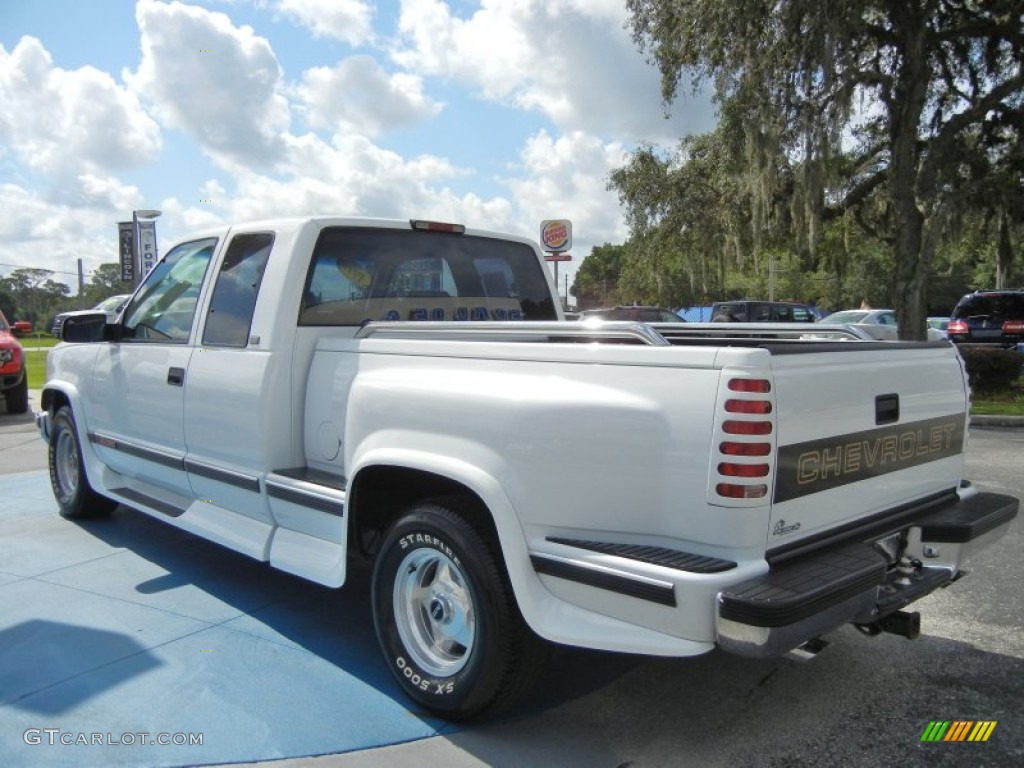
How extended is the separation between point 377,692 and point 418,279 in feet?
7.25

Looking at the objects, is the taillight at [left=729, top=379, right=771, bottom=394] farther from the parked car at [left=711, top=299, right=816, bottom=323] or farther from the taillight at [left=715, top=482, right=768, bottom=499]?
the parked car at [left=711, top=299, right=816, bottom=323]

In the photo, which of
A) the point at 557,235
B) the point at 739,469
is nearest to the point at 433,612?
the point at 739,469

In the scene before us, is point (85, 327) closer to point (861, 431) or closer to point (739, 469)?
point (739, 469)

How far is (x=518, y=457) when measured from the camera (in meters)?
2.71

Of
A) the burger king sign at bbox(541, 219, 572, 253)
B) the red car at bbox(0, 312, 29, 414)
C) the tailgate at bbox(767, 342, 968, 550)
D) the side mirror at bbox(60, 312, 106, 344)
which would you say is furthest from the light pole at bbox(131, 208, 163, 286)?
the tailgate at bbox(767, 342, 968, 550)

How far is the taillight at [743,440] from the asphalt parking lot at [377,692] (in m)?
1.11

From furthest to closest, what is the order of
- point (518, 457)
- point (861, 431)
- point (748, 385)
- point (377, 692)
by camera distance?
point (377, 692)
point (861, 431)
point (518, 457)
point (748, 385)

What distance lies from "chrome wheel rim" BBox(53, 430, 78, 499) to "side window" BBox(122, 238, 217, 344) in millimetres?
1478

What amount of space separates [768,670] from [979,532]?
1057 millimetres

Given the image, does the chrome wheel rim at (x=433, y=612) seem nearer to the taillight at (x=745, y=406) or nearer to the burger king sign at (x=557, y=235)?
the taillight at (x=745, y=406)

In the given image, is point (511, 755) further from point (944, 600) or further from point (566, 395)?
point (944, 600)

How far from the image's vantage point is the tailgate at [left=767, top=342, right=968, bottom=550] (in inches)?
99.9

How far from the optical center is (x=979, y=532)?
3219 millimetres

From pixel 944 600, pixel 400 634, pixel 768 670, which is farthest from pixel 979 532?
pixel 400 634
